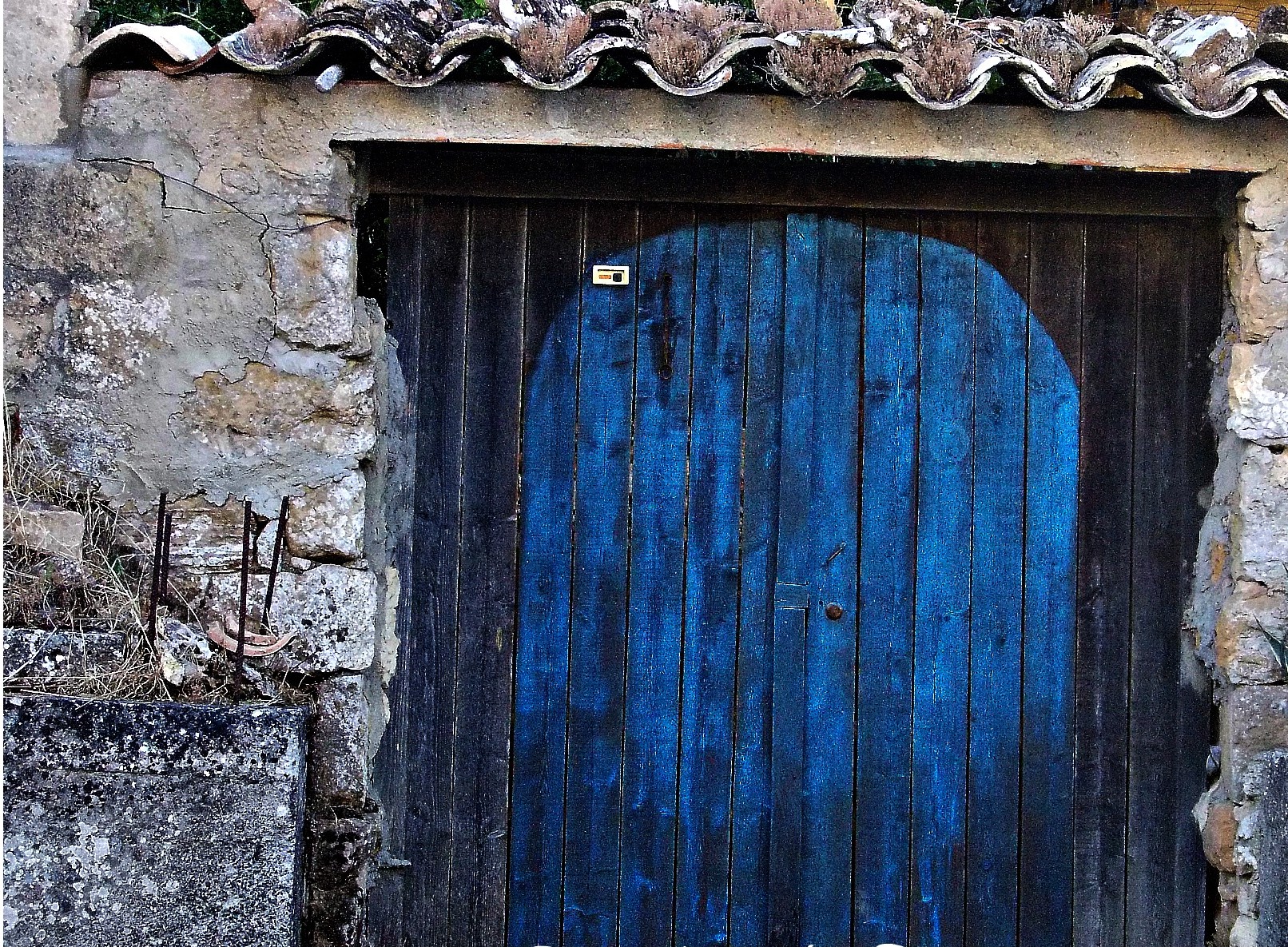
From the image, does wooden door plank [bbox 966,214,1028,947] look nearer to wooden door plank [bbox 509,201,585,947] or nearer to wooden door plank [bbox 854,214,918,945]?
wooden door plank [bbox 854,214,918,945]

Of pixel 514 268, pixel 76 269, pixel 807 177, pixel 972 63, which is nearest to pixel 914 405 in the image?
pixel 807 177

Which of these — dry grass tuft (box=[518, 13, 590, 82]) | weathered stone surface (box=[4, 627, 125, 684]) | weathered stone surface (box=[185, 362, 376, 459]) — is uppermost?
dry grass tuft (box=[518, 13, 590, 82])

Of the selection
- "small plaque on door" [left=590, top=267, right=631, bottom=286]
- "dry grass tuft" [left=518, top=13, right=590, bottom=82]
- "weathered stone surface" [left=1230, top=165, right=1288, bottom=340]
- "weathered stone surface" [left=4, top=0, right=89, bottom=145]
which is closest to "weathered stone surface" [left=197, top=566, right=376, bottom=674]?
"small plaque on door" [left=590, top=267, right=631, bottom=286]

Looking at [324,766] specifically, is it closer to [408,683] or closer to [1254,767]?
[408,683]

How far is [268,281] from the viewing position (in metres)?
2.47

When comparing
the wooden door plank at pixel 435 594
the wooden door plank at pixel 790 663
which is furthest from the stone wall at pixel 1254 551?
the wooden door plank at pixel 435 594

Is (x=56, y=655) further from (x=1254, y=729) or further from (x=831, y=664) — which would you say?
(x=1254, y=729)

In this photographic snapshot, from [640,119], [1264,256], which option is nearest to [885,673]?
[1264,256]

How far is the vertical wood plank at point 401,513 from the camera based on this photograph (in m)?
2.71

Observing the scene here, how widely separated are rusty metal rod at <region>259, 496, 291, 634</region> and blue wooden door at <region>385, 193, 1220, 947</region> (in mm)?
355

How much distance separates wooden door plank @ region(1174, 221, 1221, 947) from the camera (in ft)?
9.08

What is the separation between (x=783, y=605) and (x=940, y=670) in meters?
0.43

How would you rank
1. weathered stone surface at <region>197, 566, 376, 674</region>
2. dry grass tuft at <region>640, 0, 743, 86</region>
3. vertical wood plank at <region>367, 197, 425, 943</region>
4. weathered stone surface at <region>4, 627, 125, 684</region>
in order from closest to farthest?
dry grass tuft at <region>640, 0, 743, 86</region>
weathered stone surface at <region>4, 627, 125, 684</region>
weathered stone surface at <region>197, 566, 376, 674</region>
vertical wood plank at <region>367, 197, 425, 943</region>

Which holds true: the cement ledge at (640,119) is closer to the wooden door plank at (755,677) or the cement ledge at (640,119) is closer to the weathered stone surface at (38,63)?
the weathered stone surface at (38,63)
